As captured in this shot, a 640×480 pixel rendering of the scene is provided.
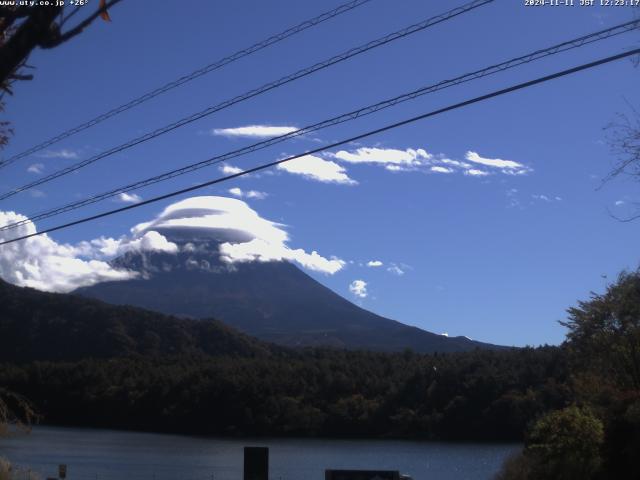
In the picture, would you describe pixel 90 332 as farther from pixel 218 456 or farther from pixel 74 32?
pixel 74 32

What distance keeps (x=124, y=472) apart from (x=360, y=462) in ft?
50.5

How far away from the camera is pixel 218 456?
214 feet

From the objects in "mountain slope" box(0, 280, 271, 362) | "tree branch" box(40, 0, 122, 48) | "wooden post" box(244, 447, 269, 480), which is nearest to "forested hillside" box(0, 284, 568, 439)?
"mountain slope" box(0, 280, 271, 362)

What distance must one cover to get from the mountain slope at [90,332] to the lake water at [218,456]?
26864 mm

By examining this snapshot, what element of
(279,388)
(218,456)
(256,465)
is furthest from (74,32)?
(279,388)

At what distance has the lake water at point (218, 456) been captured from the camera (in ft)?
169

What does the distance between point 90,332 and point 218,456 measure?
2319 inches

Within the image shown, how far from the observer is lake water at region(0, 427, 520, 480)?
169ft

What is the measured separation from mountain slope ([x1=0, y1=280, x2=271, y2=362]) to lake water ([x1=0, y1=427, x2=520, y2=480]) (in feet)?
88.1

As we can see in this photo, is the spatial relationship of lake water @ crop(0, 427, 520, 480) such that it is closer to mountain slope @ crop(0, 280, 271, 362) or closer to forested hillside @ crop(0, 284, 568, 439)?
forested hillside @ crop(0, 284, 568, 439)

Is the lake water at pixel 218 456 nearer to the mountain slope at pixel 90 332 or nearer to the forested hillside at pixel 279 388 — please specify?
the forested hillside at pixel 279 388

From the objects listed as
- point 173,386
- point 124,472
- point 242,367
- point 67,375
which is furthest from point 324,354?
point 124,472

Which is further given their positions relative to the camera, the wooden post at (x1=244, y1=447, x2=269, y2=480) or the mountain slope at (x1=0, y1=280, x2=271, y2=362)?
the mountain slope at (x1=0, y1=280, x2=271, y2=362)

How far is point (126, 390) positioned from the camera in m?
95.1
